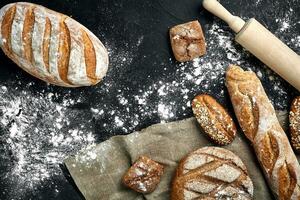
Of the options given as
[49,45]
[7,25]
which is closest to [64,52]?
[49,45]

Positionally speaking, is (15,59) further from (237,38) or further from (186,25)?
(237,38)

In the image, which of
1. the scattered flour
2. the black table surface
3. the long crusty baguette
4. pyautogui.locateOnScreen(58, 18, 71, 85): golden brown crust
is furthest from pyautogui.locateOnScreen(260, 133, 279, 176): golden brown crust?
pyautogui.locateOnScreen(58, 18, 71, 85): golden brown crust

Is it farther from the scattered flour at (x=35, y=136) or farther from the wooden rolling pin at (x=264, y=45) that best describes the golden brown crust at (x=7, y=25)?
the wooden rolling pin at (x=264, y=45)

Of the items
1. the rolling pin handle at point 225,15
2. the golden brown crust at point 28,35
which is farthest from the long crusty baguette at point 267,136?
the golden brown crust at point 28,35

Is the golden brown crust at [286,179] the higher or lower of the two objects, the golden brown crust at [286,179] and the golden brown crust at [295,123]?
the lower

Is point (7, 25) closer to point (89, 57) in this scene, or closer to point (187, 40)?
point (89, 57)
